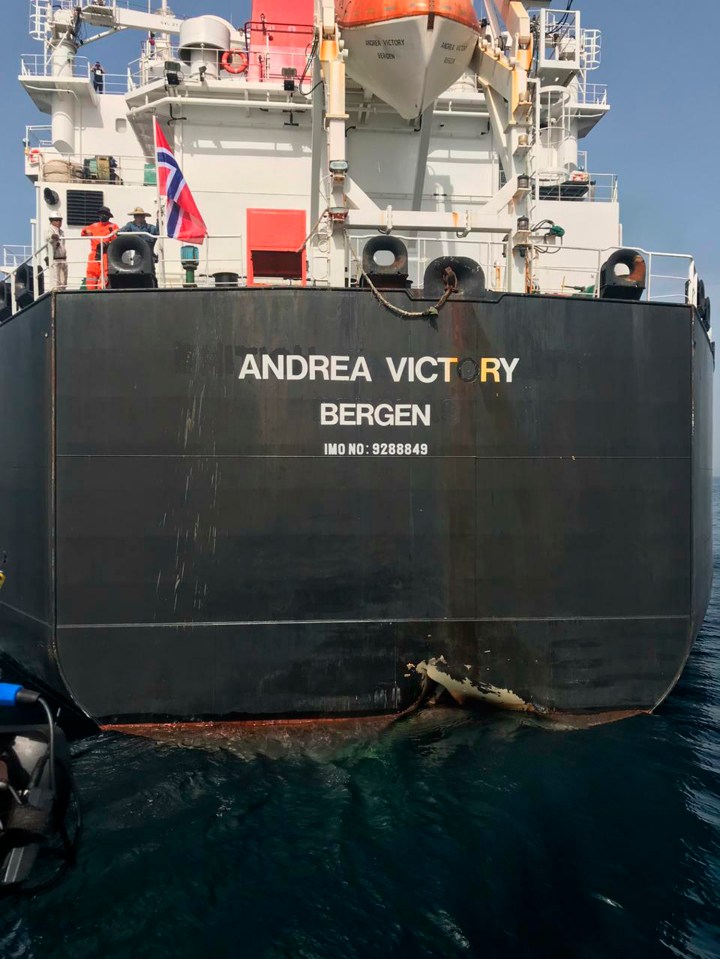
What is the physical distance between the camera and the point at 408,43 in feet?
25.2

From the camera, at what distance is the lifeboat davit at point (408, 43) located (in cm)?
754

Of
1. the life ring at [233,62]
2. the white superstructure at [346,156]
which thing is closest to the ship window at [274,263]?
the white superstructure at [346,156]

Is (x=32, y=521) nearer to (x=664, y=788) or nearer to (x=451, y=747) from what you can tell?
(x=451, y=747)

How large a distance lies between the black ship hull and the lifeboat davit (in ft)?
9.77

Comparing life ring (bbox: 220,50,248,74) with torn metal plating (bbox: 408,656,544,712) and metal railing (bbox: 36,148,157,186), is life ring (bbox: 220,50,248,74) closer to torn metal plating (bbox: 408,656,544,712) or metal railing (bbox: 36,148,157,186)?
metal railing (bbox: 36,148,157,186)

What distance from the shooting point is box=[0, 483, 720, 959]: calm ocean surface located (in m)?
4.30

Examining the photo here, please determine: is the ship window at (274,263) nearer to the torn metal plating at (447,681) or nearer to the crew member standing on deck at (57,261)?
the crew member standing on deck at (57,261)

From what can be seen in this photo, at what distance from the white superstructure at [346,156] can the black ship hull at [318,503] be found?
1019 millimetres

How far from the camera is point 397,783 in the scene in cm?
591

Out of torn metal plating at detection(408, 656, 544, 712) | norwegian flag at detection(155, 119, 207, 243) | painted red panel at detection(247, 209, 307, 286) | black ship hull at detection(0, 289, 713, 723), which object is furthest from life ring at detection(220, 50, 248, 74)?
torn metal plating at detection(408, 656, 544, 712)

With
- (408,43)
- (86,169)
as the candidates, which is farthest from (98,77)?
(408,43)

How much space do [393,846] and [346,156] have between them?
9654 millimetres

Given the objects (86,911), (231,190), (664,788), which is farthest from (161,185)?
(664,788)

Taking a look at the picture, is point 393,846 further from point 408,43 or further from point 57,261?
point 408,43
